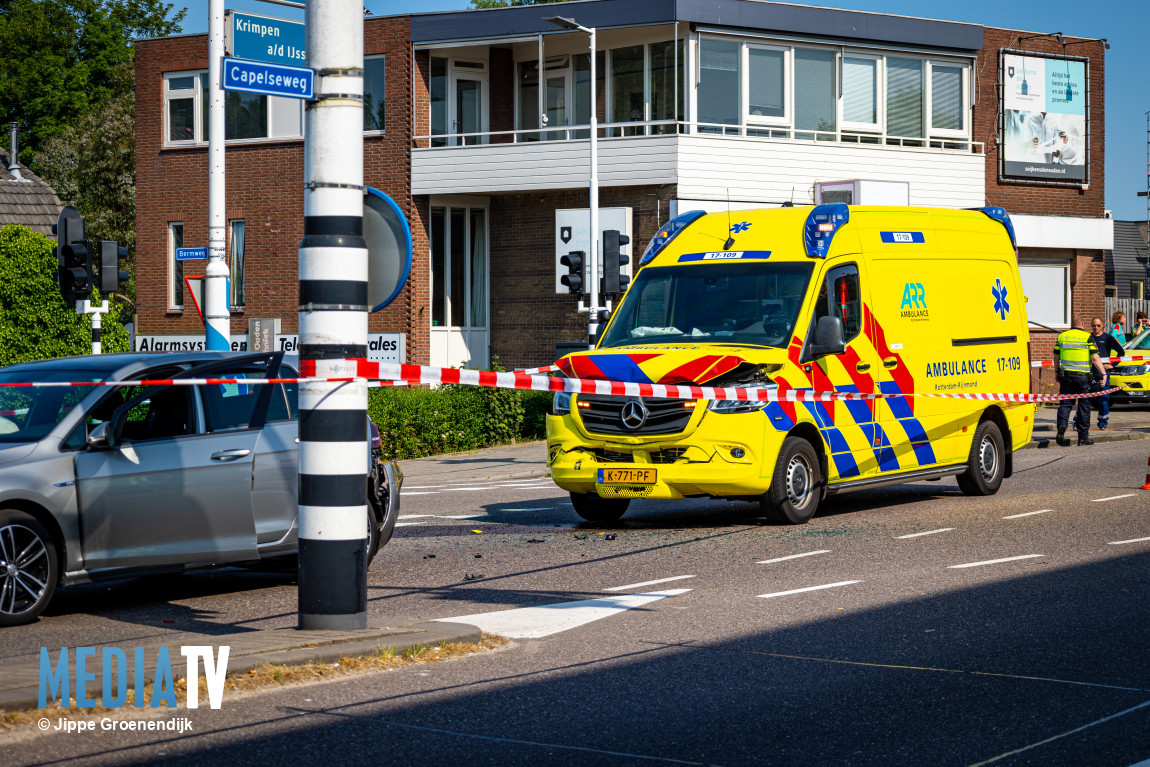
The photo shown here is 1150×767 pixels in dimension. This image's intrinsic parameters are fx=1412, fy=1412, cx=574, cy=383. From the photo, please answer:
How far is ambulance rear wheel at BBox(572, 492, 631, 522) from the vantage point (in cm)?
1291

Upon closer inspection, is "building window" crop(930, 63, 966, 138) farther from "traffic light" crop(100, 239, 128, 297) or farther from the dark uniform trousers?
"traffic light" crop(100, 239, 128, 297)

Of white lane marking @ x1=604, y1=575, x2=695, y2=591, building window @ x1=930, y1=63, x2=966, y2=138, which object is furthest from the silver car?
building window @ x1=930, y1=63, x2=966, y2=138

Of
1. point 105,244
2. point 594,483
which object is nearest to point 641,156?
point 105,244

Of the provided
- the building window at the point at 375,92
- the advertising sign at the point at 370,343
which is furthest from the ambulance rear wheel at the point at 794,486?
the building window at the point at 375,92

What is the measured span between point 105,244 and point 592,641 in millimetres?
12742

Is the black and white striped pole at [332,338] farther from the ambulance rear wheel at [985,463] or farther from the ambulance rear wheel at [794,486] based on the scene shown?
the ambulance rear wheel at [985,463]

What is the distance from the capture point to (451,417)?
21.9m

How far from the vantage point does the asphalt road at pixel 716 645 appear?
5352 mm

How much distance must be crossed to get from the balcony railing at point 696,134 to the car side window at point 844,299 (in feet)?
55.0

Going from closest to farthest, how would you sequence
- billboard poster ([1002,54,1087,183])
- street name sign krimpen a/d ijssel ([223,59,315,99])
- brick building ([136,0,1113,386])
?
street name sign krimpen a/d ijssel ([223,59,315,99])
brick building ([136,0,1113,386])
billboard poster ([1002,54,1087,183])

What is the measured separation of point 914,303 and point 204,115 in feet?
79.5

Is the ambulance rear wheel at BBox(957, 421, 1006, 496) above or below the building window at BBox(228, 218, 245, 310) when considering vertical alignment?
below

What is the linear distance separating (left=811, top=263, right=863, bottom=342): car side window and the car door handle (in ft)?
18.9

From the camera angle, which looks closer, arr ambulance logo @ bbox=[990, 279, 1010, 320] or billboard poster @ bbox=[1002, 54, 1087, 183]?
arr ambulance logo @ bbox=[990, 279, 1010, 320]
